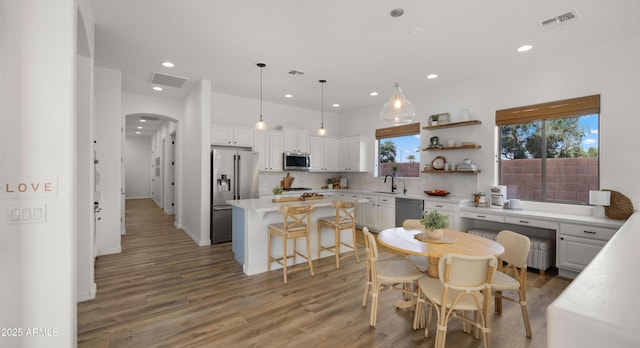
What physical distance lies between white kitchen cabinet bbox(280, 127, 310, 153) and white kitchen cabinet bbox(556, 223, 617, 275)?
4.88m

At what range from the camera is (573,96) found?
3.79m

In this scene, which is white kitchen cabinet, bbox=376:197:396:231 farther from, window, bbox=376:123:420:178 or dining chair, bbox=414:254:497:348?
dining chair, bbox=414:254:497:348

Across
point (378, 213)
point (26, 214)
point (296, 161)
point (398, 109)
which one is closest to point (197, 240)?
point (296, 161)

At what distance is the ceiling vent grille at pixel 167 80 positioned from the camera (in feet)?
14.9

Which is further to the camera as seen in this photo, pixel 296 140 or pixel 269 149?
pixel 296 140

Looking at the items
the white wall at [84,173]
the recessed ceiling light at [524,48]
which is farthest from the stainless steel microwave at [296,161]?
the recessed ceiling light at [524,48]

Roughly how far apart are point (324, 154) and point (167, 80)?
3795 mm

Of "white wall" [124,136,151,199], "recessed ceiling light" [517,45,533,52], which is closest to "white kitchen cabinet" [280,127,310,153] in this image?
"recessed ceiling light" [517,45,533,52]

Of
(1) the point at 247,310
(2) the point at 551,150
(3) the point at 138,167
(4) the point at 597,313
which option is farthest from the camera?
(3) the point at 138,167

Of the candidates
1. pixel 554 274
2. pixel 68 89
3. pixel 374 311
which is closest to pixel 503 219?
pixel 554 274

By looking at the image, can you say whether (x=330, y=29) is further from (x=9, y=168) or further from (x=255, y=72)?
(x=9, y=168)

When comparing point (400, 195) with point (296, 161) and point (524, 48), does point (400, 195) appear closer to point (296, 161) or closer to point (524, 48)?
point (296, 161)

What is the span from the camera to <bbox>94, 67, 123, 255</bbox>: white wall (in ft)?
13.8

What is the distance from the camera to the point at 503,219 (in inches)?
160
